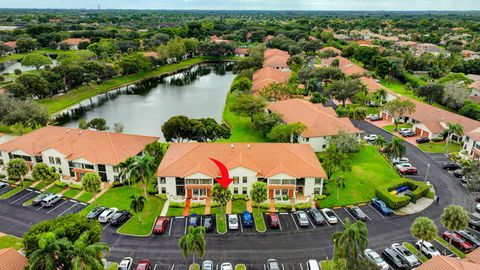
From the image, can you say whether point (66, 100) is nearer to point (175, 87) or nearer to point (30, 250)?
point (175, 87)

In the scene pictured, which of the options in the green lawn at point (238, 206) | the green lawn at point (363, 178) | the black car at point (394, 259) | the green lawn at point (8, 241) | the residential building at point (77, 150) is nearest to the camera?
the black car at point (394, 259)

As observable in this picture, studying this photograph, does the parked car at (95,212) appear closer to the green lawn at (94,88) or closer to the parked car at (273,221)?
the parked car at (273,221)

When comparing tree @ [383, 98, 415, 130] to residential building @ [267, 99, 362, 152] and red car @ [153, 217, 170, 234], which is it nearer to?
residential building @ [267, 99, 362, 152]

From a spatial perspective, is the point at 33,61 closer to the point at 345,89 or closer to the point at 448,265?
the point at 345,89

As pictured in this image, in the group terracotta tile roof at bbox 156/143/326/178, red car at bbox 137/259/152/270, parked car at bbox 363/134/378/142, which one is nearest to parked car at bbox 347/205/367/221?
terracotta tile roof at bbox 156/143/326/178

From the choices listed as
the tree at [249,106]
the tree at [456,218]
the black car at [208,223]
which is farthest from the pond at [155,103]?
the tree at [456,218]

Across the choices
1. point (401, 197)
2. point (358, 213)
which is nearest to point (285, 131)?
point (358, 213)
